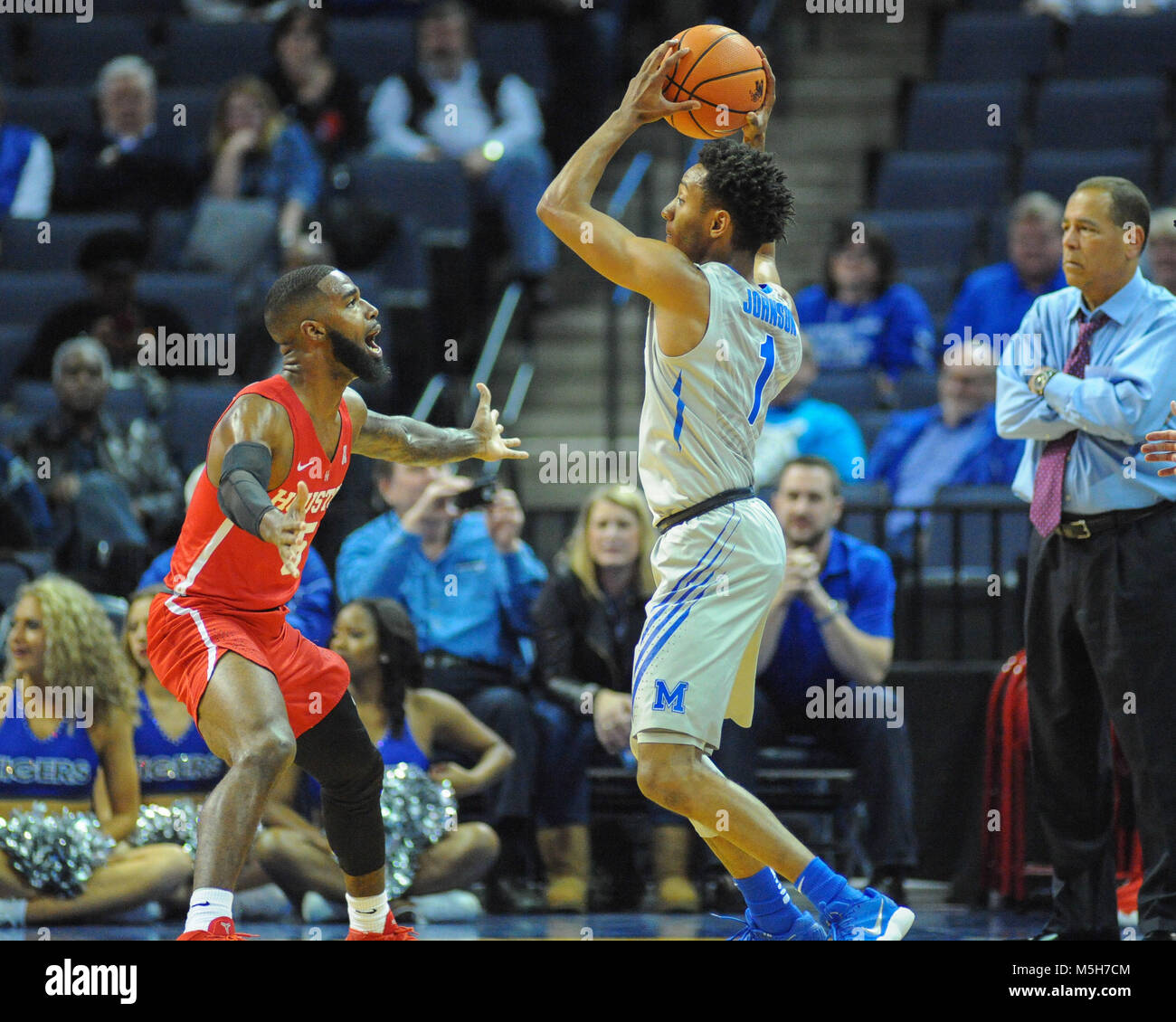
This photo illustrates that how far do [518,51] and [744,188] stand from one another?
19.2 ft

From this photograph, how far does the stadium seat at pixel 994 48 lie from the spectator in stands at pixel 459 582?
4685mm

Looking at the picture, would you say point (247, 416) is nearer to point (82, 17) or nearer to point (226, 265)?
point (226, 265)

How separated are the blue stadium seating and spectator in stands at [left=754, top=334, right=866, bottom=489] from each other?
4.94 metres

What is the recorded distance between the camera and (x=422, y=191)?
874 centimetres

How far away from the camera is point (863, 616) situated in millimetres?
6035

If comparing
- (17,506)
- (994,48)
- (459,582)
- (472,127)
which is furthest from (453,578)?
(994,48)

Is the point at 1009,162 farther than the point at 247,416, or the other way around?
the point at 1009,162

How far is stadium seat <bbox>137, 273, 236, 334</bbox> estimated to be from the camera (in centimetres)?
816

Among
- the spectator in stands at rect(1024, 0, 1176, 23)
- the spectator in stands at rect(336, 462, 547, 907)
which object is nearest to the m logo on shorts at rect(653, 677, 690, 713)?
the spectator in stands at rect(336, 462, 547, 907)

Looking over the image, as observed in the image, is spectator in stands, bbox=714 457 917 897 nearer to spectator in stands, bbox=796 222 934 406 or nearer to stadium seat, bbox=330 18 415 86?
spectator in stands, bbox=796 222 934 406

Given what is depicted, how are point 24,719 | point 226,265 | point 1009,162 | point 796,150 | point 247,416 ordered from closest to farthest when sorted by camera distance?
point 247,416 → point 24,719 → point 226,265 → point 1009,162 → point 796,150

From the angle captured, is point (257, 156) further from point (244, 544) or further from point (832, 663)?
point (244, 544)
